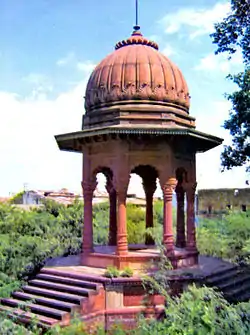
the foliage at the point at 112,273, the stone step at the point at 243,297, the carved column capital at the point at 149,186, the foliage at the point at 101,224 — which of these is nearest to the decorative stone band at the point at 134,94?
the carved column capital at the point at 149,186

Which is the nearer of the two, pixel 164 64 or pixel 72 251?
pixel 164 64

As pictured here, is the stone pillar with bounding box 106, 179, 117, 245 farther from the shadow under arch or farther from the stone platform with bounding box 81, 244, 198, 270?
the stone platform with bounding box 81, 244, 198, 270

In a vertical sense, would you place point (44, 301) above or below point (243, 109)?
below

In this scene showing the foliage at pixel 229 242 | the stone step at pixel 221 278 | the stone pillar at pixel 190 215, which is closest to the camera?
the stone step at pixel 221 278

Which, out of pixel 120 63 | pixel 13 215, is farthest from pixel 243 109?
pixel 13 215

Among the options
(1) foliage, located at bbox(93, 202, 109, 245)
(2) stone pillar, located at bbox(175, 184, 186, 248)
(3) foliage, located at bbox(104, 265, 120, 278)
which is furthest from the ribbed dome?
(1) foliage, located at bbox(93, 202, 109, 245)

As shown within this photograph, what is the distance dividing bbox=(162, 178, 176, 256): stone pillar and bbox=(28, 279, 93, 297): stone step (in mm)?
2313

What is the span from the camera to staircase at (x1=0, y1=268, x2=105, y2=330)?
8562mm

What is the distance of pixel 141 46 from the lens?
449 inches

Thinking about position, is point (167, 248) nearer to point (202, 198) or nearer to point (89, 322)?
point (89, 322)

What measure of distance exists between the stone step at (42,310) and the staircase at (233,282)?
11.0ft

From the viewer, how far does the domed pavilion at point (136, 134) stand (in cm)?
1030

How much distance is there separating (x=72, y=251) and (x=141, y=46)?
7.71 meters

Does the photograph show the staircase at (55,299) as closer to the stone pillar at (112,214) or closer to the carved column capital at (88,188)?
the carved column capital at (88,188)
